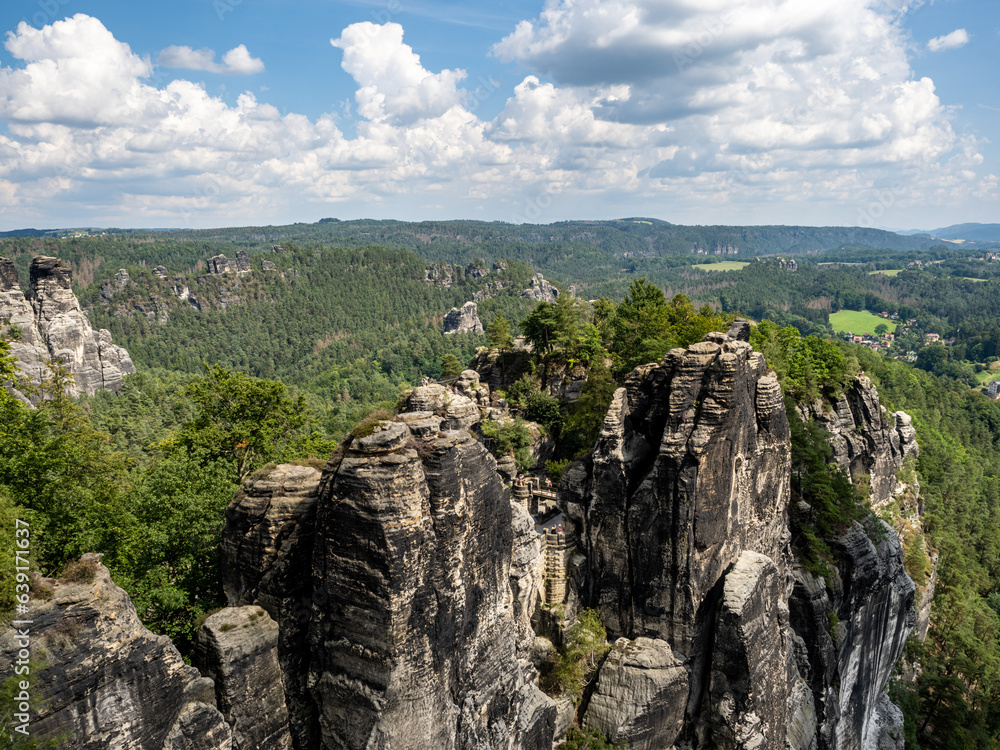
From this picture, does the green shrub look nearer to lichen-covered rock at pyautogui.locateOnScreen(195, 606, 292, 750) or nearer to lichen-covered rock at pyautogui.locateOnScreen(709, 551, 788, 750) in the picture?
lichen-covered rock at pyautogui.locateOnScreen(709, 551, 788, 750)

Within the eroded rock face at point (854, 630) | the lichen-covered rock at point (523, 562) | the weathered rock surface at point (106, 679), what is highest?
the weathered rock surface at point (106, 679)

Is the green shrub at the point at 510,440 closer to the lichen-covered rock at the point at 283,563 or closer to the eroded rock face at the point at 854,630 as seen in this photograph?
the eroded rock face at the point at 854,630

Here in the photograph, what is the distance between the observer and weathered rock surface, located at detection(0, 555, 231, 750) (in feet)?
40.0

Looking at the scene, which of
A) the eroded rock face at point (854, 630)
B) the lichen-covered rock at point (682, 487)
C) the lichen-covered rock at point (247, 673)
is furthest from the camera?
the eroded rock face at point (854, 630)

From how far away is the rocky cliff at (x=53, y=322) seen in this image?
10150cm

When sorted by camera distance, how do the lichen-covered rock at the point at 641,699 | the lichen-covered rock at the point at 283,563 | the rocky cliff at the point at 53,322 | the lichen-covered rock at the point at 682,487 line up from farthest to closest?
the rocky cliff at the point at 53,322
the lichen-covered rock at the point at 682,487
the lichen-covered rock at the point at 641,699
the lichen-covered rock at the point at 283,563

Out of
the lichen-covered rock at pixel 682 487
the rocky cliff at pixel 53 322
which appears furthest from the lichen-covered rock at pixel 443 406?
the rocky cliff at pixel 53 322

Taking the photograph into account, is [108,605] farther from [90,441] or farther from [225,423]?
[225,423]

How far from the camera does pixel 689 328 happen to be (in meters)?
41.5

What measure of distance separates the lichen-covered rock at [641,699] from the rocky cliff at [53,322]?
106 meters

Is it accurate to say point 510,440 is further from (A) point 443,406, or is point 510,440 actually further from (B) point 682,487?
(B) point 682,487

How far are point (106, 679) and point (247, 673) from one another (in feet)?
12.6

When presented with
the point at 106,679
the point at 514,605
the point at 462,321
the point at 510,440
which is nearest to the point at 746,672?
the point at 514,605

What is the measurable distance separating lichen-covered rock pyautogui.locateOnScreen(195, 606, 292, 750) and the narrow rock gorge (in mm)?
54
